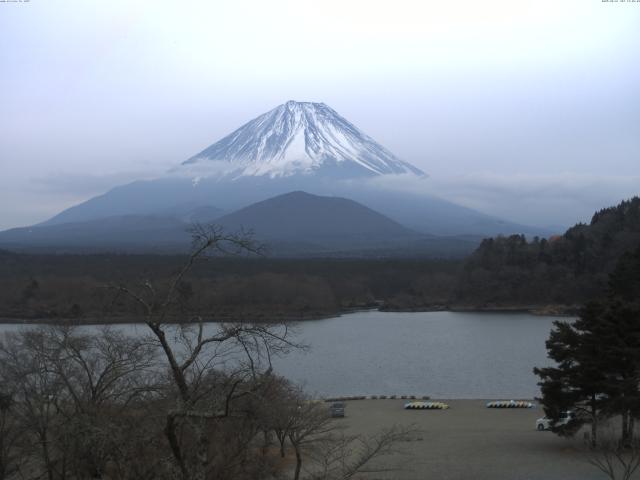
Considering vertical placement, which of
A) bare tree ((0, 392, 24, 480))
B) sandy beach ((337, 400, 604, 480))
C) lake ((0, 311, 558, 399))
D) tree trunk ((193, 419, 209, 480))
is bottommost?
lake ((0, 311, 558, 399))

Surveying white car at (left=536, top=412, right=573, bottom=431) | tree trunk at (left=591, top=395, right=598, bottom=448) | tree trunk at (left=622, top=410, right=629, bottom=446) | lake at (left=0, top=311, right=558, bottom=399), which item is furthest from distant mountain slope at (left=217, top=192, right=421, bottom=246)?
tree trunk at (left=622, top=410, right=629, bottom=446)

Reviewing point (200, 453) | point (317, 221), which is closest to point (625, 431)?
point (200, 453)

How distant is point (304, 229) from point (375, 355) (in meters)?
90.4

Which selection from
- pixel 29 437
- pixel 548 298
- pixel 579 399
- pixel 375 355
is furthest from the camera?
pixel 548 298

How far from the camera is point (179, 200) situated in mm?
149125

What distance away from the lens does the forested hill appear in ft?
147

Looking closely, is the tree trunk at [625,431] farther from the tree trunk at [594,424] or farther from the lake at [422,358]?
the lake at [422,358]

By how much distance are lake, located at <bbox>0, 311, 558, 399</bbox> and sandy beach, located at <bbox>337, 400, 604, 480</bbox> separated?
2.49m

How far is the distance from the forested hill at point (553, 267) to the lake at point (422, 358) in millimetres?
8381

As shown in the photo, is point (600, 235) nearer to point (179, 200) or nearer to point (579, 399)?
point (579, 399)

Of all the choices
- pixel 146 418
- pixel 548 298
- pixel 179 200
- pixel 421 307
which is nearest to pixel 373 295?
pixel 421 307

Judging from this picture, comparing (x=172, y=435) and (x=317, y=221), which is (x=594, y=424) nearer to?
(x=172, y=435)

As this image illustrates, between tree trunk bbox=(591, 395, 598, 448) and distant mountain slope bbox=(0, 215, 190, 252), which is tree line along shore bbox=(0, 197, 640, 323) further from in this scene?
distant mountain slope bbox=(0, 215, 190, 252)

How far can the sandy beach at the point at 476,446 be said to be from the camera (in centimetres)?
1053
